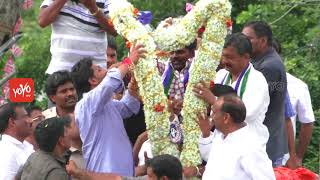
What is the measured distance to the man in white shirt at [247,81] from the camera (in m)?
8.52

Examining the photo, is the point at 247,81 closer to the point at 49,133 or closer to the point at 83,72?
the point at 83,72

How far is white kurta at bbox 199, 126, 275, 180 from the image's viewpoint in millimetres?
7855

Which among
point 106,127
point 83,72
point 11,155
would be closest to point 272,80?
point 106,127

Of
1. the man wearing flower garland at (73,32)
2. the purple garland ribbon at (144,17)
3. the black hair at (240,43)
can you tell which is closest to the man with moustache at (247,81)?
the black hair at (240,43)

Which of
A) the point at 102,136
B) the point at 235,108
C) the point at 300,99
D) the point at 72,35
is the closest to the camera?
the point at 235,108

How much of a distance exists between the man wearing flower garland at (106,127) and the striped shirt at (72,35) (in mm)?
1248

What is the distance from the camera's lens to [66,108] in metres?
9.32

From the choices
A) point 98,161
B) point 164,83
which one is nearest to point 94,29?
point 164,83

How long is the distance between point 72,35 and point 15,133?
1199 millimetres

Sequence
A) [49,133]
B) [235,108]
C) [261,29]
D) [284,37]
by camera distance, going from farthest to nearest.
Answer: [284,37] → [261,29] → [49,133] → [235,108]

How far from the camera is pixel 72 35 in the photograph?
10070 mm

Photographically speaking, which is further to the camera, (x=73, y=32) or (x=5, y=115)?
(x=73, y=32)

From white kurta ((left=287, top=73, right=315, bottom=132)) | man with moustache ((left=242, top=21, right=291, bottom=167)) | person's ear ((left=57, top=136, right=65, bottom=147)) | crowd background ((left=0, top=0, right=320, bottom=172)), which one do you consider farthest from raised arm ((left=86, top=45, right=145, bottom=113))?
crowd background ((left=0, top=0, right=320, bottom=172))

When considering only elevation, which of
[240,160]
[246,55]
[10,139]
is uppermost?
[246,55]
